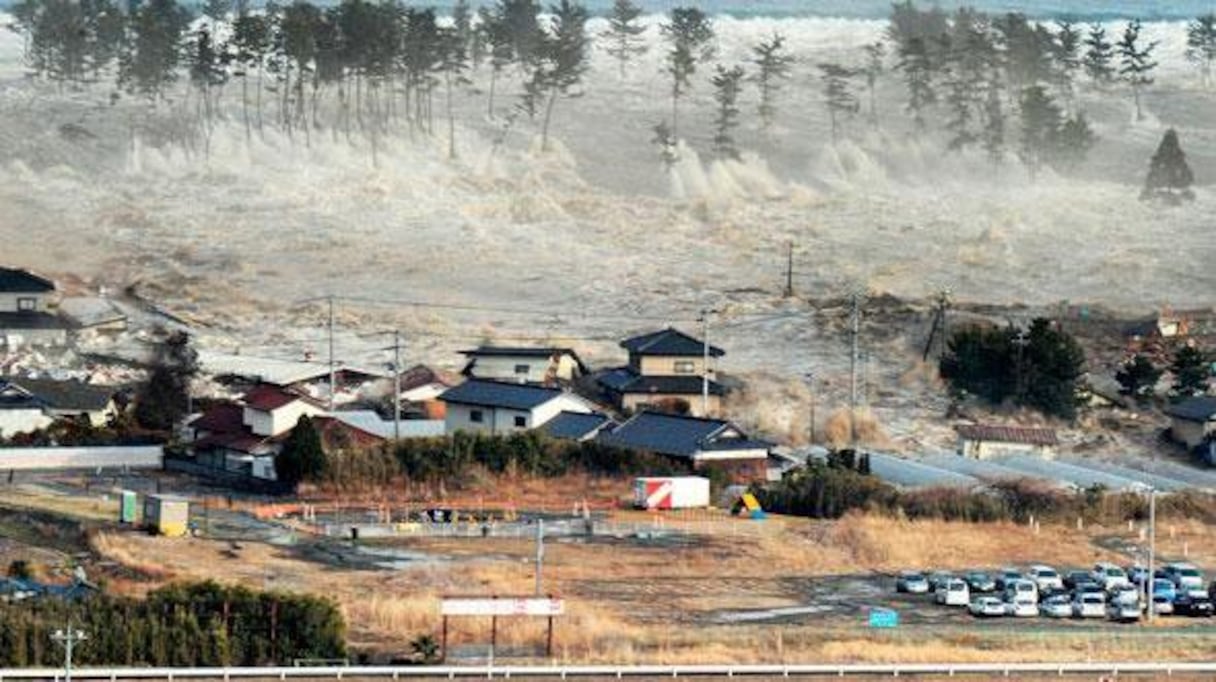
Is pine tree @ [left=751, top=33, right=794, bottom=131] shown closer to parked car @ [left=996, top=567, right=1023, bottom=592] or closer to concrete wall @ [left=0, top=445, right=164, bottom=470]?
concrete wall @ [left=0, top=445, right=164, bottom=470]

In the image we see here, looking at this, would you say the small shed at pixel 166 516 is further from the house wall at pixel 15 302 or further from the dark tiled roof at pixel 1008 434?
the house wall at pixel 15 302

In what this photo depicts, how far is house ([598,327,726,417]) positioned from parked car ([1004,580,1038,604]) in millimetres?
17830

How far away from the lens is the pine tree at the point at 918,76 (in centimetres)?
10581

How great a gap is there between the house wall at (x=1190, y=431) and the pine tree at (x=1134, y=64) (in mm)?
48104

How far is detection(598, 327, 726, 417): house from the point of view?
6256cm

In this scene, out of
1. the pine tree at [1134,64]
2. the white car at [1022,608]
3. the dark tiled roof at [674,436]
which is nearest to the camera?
the white car at [1022,608]

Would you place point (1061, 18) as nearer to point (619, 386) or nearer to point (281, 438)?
point (619, 386)

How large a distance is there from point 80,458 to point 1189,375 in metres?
22.2

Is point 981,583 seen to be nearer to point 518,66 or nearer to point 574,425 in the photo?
Answer: point 574,425

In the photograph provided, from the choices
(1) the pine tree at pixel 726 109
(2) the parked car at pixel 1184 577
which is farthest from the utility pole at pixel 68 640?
(1) the pine tree at pixel 726 109

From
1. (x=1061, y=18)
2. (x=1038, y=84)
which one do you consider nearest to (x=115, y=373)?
(x=1038, y=84)

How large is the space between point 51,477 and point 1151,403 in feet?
73.7

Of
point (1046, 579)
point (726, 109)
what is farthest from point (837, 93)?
point (1046, 579)

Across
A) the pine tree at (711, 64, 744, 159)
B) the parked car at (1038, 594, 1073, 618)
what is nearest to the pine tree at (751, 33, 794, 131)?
the pine tree at (711, 64, 744, 159)
